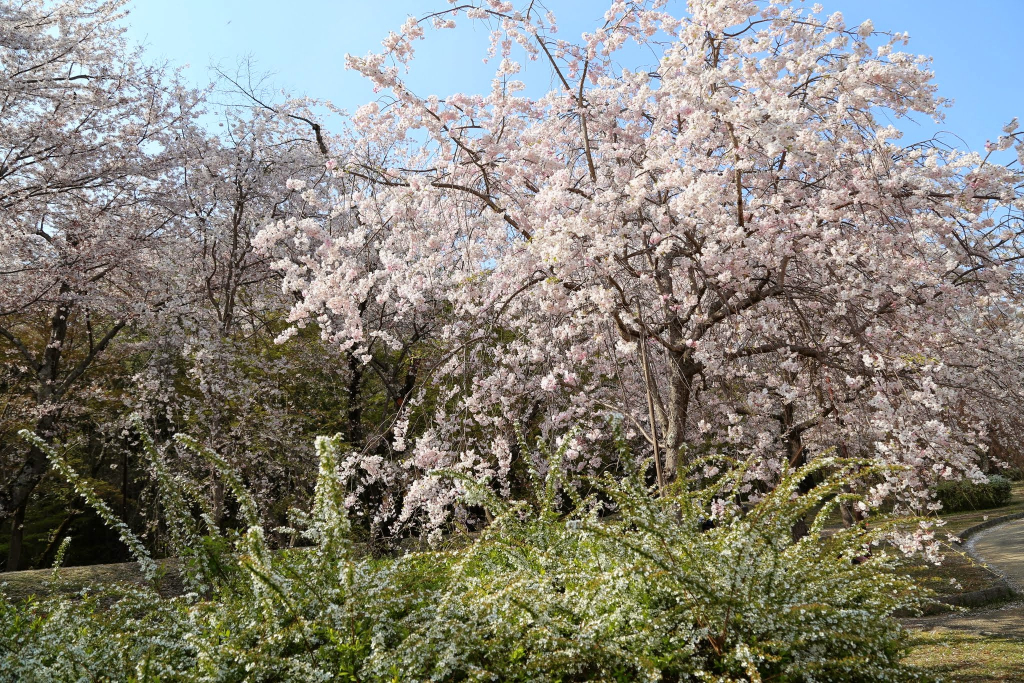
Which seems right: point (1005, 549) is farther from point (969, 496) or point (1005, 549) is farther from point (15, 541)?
point (15, 541)

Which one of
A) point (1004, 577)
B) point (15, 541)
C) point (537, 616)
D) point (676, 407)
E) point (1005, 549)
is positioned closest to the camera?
point (537, 616)

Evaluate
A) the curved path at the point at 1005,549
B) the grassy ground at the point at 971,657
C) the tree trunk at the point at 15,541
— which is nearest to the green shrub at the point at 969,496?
the curved path at the point at 1005,549

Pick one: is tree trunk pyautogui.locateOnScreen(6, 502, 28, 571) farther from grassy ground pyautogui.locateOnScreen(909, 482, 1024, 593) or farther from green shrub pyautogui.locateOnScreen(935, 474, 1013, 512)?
green shrub pyautogui.locateOnScreen(935, 474, 1013, 512)

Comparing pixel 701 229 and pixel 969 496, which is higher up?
pixel 701 229

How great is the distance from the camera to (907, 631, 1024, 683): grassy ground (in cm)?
414

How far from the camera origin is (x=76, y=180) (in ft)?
35.3

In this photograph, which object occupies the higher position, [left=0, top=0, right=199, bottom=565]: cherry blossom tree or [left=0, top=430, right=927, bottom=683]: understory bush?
[left=0, top=0, right=199, bottom=565]: cherry blossom tree

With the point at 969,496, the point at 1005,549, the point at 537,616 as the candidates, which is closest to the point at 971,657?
the point at 537,616

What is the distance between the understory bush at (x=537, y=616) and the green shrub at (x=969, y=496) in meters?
18.0

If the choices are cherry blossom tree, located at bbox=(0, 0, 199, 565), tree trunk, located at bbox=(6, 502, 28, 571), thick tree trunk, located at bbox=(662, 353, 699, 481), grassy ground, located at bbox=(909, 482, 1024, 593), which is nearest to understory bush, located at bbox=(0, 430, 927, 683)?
thick tree trunk, located at bbox=(662, 353, 699, 481)

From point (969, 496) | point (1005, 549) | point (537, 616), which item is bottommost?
point (1005, 549)

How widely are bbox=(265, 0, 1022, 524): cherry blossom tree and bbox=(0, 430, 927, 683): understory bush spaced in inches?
68.5

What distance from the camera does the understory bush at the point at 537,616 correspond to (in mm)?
2676

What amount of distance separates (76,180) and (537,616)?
11.1 m
